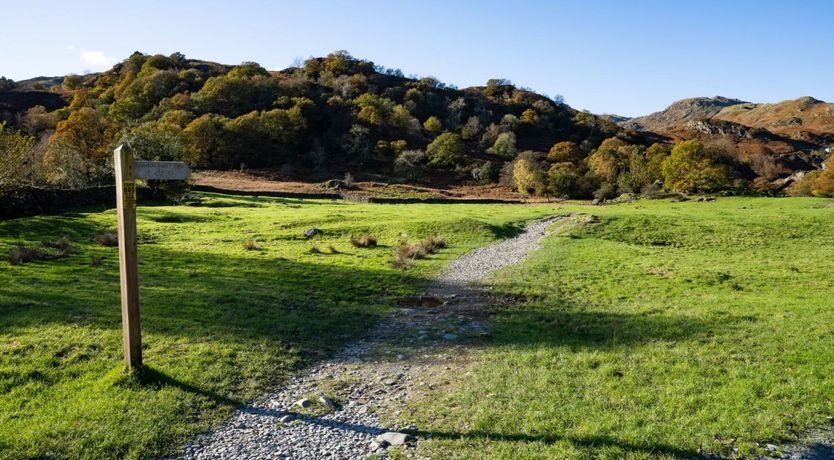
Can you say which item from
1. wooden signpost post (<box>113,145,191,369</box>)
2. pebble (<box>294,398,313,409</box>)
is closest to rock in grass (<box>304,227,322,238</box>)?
wooden signpost post (<box>113,145,191,369</box>)

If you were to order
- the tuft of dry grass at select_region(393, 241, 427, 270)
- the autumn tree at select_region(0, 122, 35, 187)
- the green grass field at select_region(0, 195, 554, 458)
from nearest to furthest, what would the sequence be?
the green grass field at select_region(0, 195, 554, 458)
the tuft of dry grass at select_region(393, 241, 427, 270)
the autumn tree at select_region(0, 122, 35, 187)

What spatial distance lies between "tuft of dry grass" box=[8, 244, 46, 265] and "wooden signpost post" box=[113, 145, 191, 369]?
14.9 m

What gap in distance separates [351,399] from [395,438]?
1.74m

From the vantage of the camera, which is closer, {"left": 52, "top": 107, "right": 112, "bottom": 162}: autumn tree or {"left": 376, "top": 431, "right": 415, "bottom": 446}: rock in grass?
{"left": 376, "top": 431, "right": 415, "bottom": 446}: rock in grass

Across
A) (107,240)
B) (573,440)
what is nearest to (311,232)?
(107,240)

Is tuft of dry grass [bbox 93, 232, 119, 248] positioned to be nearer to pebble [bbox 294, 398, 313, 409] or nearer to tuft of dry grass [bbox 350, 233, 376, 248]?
tuft of dry grass [bbox 350, 233, 376, 248]

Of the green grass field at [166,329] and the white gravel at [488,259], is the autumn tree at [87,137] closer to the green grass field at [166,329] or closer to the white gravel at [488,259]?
the green grass field at [166,329]

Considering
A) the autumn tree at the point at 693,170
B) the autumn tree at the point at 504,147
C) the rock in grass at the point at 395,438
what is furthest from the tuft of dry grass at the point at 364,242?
the autumn tree at the point at 504,147

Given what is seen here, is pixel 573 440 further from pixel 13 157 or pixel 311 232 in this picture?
pixel 13 157

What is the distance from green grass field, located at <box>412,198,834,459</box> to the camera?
283 inches

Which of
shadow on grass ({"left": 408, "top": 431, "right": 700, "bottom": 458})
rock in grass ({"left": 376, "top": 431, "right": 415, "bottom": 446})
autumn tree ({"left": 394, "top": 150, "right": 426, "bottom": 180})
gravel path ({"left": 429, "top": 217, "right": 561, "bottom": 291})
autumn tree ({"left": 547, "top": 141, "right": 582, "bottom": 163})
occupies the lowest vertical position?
gravel path ({"left": 429, "top": 217, "right": 561, "bottom": 291})

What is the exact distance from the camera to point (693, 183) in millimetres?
69125

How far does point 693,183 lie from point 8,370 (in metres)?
76.3

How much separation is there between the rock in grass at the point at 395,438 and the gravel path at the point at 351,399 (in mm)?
17
